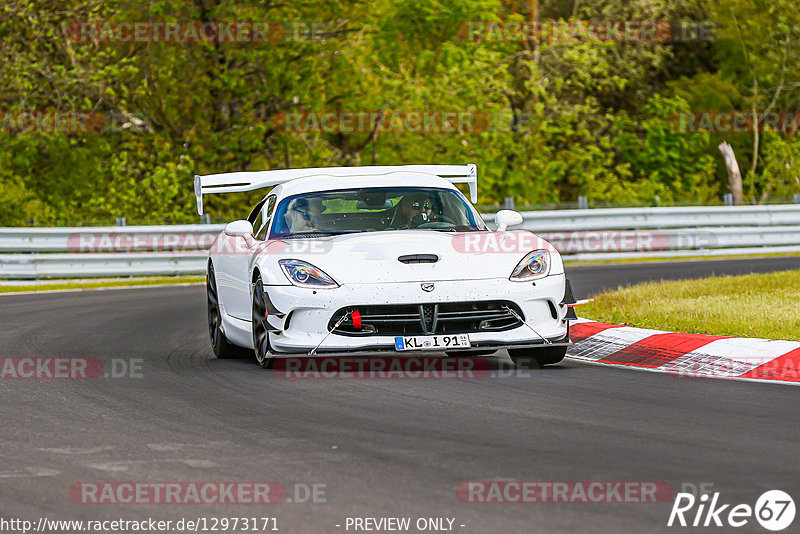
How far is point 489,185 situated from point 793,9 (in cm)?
1321

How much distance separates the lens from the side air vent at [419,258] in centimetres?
903

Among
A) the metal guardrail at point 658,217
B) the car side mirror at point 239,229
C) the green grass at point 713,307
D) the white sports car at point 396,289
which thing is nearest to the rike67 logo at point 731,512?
the white sports car at point 396,289

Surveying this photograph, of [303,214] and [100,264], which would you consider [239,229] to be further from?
[100,264]

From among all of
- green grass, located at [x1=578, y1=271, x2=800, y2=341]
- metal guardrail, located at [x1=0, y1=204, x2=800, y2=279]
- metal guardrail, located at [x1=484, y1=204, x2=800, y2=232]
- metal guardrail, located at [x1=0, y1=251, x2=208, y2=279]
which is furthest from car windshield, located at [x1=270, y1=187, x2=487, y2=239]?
metal guardrail, located at [x1=484, y1=204, x2=800, y2=232]

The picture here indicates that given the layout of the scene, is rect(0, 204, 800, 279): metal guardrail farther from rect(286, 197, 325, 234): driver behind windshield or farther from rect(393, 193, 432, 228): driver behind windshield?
rect(286, 197, 325, 234): driver behind windshield

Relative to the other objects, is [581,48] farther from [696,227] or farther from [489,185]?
[696,227]

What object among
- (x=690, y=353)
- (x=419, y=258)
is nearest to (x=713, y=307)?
(x=690, y=353)

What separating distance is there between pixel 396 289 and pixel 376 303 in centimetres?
16

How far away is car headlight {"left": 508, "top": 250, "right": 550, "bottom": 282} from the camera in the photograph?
9172 millimetres

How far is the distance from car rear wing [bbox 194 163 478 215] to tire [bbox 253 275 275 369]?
6.22ft

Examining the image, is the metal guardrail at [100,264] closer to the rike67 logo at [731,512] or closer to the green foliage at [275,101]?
the green foliage at [275,101]

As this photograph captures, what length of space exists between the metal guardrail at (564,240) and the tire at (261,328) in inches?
534

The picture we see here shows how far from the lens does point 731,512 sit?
4.91 metres

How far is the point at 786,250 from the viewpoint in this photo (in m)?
25.5
